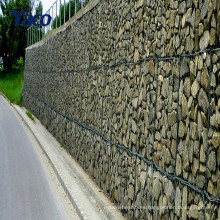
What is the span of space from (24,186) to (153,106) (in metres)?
4.75

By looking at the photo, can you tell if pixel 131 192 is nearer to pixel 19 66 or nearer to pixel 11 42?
pixel 19 66

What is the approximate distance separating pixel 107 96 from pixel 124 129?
1349 mm

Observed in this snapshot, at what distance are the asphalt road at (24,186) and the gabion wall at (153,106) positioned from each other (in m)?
0.98

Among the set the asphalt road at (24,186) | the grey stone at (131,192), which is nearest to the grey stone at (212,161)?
the grey stone at (131,192)

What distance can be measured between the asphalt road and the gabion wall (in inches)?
38.7

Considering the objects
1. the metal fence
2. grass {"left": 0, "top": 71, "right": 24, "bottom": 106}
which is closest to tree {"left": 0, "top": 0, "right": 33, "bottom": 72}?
grass {"left": 0, "top": 71, "right": 24, "bottom": 106}

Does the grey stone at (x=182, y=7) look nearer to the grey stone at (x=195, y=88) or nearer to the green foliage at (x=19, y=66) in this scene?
the grey stone at (x=195, y=88)

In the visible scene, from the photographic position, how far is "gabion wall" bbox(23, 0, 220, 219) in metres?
4.44

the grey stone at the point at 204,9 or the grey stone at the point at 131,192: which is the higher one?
the grey stone at the point at 204,9

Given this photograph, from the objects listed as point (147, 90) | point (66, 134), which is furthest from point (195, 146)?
point (66, 134)

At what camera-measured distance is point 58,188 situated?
973 cm

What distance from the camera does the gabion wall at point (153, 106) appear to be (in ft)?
14.6

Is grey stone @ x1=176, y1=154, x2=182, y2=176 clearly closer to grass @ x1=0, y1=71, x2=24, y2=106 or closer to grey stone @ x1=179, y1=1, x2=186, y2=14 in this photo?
grey stone @ x1=179, y1=1, x2=186, y2=14

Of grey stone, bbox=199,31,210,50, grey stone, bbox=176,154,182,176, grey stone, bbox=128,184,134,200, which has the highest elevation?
grey stone, bbox=199,31,210,50
